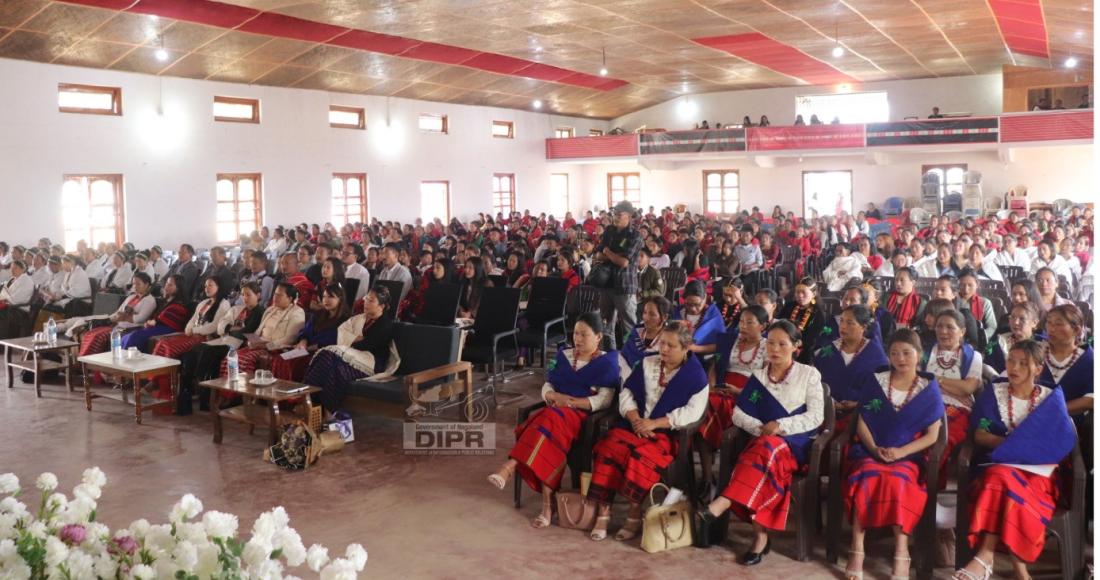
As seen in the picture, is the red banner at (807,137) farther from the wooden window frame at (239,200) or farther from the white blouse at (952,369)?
the white blouse at (952,369)

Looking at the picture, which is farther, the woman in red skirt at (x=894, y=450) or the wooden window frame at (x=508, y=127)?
the wooden window frame at (x=508, y=127)

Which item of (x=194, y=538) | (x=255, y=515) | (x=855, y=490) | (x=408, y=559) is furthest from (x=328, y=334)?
(x=194, y=538)

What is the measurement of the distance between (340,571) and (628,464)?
261cm

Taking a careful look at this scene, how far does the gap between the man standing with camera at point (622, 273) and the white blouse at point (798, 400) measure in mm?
3372

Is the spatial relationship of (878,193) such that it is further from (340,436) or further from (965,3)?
(340,436)

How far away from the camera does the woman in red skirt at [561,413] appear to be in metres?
4.18

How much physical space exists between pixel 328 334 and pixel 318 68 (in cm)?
854

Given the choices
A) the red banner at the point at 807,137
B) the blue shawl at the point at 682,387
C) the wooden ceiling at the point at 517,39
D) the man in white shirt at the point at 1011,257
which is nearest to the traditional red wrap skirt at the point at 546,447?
the blue shawl at the point at 682,387

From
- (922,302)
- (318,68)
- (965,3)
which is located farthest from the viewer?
(318,68)

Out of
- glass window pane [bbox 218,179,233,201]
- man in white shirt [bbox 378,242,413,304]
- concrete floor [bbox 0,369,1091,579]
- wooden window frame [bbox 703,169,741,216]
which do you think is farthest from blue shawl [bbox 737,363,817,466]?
wooden window frame [bbox 703,169,741,216]

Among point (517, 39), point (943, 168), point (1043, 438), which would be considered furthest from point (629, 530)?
point (943, 168)

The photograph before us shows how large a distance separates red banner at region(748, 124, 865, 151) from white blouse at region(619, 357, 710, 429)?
44.4ft

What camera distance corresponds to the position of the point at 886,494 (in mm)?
3523

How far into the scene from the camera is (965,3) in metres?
11.4
